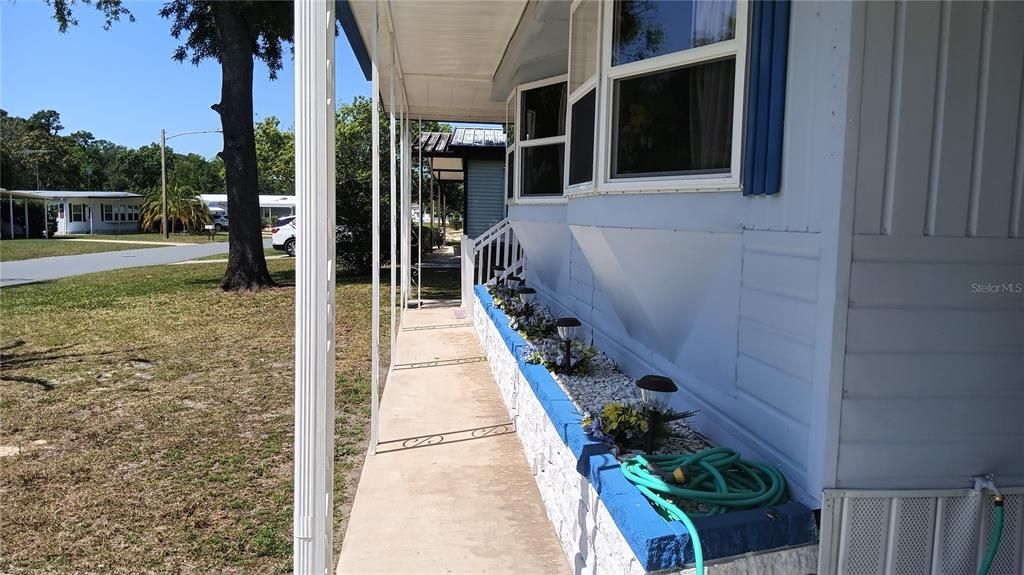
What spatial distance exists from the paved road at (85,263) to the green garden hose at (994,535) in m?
15.6

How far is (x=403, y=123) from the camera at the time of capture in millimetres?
8609

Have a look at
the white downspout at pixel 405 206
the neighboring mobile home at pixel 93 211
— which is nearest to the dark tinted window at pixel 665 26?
the white downspout at pixel 405 206

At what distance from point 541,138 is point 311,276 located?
15.8 feet

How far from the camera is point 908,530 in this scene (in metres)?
2.10

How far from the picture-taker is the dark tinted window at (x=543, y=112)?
6051 mm

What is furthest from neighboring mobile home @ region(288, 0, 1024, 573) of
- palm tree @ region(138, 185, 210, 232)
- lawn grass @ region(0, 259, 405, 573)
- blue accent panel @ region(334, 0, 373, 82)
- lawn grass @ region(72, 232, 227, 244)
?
palm tree @ region(138, 185, 210, 232)

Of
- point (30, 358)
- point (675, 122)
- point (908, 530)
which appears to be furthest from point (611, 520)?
point (30, 358)

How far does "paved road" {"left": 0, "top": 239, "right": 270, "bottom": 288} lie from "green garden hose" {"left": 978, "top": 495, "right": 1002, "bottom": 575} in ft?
51.1

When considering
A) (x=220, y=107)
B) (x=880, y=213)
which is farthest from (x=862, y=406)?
(x=220, y=107)

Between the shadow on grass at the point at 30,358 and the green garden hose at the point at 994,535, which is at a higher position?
the green garden hose at the point at 994,535

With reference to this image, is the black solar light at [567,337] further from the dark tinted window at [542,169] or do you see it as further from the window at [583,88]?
the dark tinted window at [542,169]

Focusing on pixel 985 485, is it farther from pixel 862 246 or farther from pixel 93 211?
pixel 93 211

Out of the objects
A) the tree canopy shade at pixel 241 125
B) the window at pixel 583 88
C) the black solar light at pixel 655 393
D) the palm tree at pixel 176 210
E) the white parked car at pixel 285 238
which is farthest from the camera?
the palm tree at pixel 176 210

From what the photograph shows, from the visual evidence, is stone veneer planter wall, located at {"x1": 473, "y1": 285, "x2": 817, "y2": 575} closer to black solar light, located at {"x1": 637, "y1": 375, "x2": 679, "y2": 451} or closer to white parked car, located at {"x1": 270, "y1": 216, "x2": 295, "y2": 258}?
black solar light, located at {"x1": 637, "y1": 375, "x2": 679, "y2": 451}
